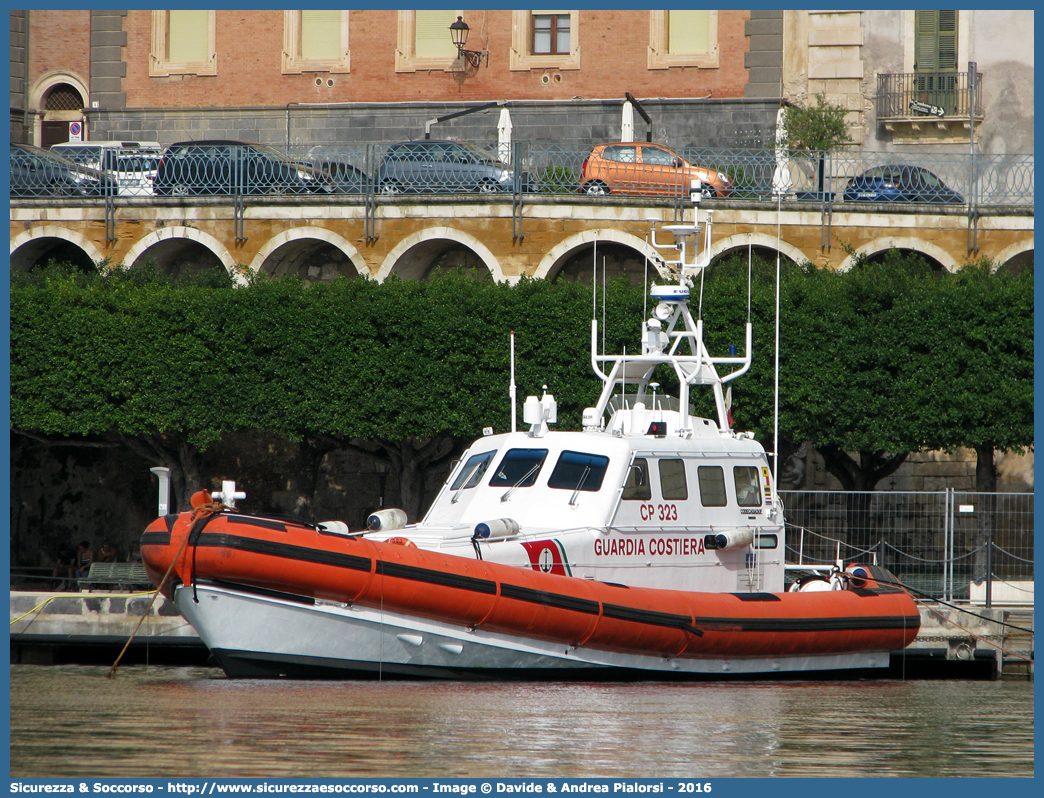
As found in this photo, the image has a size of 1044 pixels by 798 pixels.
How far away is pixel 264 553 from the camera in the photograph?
32.7 ft

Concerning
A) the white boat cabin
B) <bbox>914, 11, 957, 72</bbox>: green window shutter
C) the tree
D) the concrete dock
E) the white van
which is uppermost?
<bbox>914, 11, 957, 72</bbox>: green window shutter

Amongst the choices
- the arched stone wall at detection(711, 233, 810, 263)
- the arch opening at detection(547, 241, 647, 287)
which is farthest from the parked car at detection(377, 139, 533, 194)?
the arched stone wall at detection(711, 233, 810, 263)

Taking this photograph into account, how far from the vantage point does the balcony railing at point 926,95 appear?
2636 cm

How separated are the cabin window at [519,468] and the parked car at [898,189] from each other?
1247cm

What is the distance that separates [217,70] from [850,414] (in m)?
18.3

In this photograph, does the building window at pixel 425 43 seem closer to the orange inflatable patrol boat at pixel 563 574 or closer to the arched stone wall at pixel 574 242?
the arched stone wall at pixel 574 242

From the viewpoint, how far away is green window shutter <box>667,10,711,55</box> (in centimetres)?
2759

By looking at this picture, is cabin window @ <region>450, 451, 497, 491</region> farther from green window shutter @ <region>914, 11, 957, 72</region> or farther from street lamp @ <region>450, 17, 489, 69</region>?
green window shutter @ <region>914, 11, 957, 72</region>

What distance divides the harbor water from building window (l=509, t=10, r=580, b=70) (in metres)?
19.7

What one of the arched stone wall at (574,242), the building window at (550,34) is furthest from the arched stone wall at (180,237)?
the building window at (550,34)

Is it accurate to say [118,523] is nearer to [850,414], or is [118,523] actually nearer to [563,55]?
[850,414]

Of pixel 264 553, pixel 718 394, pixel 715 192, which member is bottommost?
pixel 264 553

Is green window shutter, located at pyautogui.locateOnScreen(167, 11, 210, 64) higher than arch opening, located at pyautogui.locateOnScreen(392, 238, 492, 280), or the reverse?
green window shutter, located at pyautogui.locateOnScreen(167, 11, 210, 64)

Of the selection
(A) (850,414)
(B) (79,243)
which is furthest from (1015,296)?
(B) (79,243)
